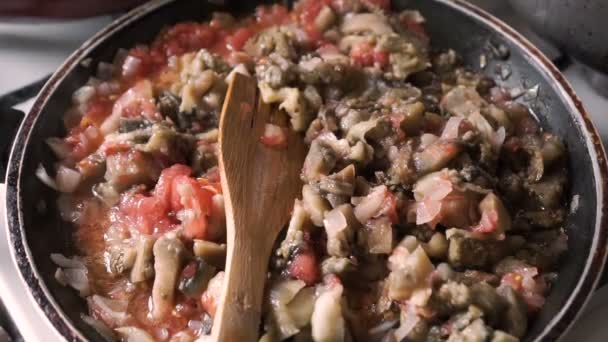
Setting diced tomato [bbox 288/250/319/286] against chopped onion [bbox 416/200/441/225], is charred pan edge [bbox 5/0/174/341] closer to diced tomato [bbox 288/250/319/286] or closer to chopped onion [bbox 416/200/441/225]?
diced tomato [bbox 288/250/319/286]

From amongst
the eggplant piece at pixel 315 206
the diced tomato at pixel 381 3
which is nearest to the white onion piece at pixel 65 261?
the eggplant piece at pixel 315 206

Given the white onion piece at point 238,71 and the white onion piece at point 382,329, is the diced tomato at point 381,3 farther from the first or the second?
the white onion piece at point 382,329

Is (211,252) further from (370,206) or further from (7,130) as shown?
(7,130)

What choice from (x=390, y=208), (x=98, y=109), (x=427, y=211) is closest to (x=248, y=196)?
(x=390, y=208)

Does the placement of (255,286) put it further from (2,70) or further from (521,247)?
(2,70)

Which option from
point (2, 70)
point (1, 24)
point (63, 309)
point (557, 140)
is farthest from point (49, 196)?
point (557, 140)

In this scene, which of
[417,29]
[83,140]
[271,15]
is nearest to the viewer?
[83,140]

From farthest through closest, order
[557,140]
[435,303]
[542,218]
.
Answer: [557,140]
[542,218]
[435,303]
